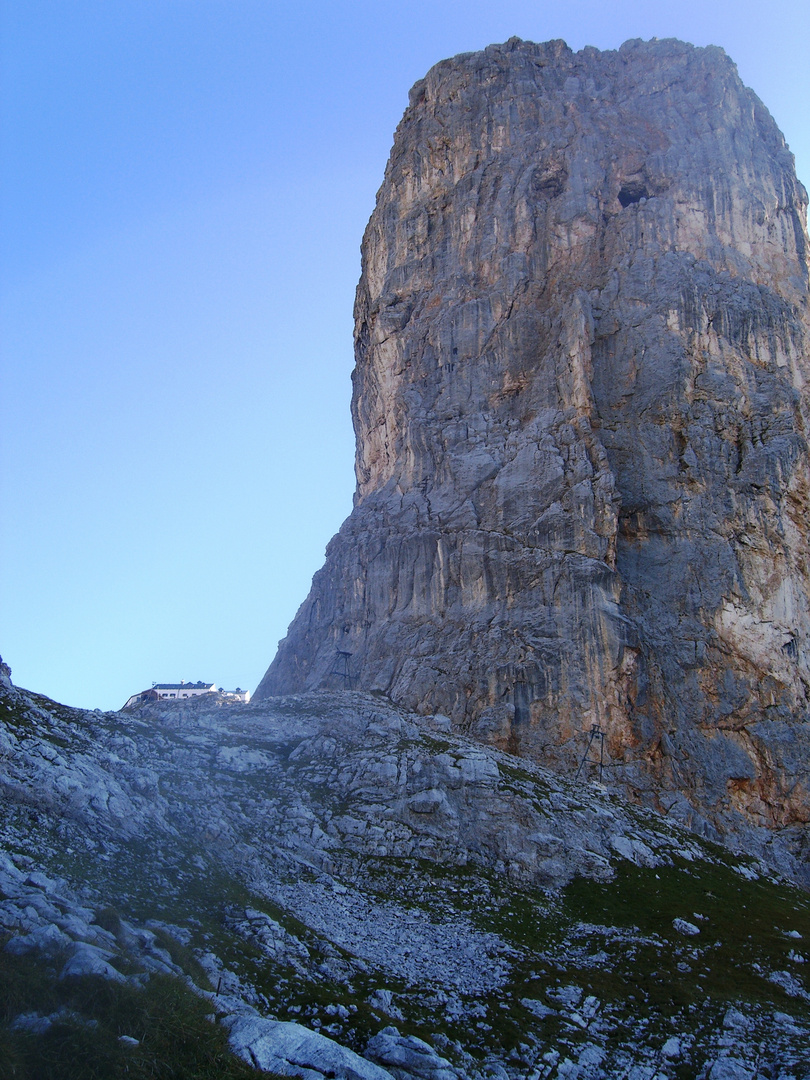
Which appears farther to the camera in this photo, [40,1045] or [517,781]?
[517,781]

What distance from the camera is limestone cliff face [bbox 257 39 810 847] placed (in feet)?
191

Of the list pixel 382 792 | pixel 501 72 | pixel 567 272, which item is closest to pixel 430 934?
pixel 382 792

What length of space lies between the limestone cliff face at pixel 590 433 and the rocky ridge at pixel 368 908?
740 centimetres

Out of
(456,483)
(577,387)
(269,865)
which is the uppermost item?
(577,387)

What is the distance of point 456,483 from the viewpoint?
69250 millimetres

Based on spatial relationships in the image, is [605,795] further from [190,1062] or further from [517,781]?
[190,1062]

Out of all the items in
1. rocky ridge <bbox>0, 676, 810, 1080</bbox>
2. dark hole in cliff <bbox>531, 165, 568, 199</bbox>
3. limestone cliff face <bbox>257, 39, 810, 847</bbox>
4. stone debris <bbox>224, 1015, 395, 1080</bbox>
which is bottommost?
stone debris <bbox>224, 1015, 395, 1080</bbox>

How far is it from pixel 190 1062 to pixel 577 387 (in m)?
55.9

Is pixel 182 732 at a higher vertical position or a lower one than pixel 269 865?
higher

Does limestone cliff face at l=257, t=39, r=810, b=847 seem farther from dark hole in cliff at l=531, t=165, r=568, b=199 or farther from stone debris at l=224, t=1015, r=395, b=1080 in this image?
stone debris at l=224, t=1015, r=395, b=1080

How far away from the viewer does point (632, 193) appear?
7881 centimetres

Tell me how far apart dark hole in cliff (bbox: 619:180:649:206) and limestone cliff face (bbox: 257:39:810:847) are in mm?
261

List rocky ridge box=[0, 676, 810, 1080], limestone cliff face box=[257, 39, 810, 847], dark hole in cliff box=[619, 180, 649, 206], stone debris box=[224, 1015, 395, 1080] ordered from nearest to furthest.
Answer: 1. stone debris box=[224, 1015, 395, 1080]
2. rocky ridge box=[0, 676, 810, 1080]
3. limestone cliff face box=[257, 39, 810, 847]
4. dark hole in cliff box=[619, 180, 649, 206]

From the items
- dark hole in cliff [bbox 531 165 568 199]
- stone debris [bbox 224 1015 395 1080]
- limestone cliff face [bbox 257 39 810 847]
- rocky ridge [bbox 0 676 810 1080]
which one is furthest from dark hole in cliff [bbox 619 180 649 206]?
stone debris [bbox 224 1015 395 1080]
